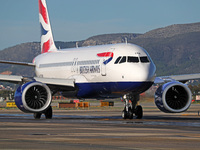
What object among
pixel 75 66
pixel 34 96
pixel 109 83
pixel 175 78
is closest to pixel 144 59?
pixel 109 83

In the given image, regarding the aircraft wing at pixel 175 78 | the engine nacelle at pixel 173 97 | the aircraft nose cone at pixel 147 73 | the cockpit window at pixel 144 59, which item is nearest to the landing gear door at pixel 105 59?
the cockpit window at pixel 144 59

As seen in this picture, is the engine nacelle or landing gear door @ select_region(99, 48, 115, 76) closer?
the engine nacelle

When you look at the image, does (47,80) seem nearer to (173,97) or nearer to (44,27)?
(173,97)

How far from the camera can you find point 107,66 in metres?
36.9

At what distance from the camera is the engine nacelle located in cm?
3623

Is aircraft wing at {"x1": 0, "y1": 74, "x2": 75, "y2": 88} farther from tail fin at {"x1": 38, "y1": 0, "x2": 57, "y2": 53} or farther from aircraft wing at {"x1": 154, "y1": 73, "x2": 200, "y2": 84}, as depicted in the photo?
tail fin at {"x1": 38, "y1": 0, "x2": 57, "y2": 53}

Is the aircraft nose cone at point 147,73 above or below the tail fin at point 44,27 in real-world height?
below

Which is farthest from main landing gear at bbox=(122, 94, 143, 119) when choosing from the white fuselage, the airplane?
the white fuselage

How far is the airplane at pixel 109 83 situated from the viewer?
3553 cm

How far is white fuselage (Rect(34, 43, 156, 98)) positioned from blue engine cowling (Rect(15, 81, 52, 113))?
11.6 ft

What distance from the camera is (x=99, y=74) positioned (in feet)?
124

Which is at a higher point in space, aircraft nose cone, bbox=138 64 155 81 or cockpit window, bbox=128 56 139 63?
cockpit window, bbox=128 56 139 63

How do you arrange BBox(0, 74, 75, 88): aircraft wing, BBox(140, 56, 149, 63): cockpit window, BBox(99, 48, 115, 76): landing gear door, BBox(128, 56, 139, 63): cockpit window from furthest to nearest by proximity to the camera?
BBox(0, 74, 75, 88): aircraft wing
BBox(99, 48, 115, 76): landing gear door
BBox(140, 56, 149, 63): cockpit window
BBox(128, 56, 139, 63): cockpit window

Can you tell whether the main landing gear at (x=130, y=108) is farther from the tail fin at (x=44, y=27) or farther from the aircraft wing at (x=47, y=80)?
the tail fin at (x=44, y=27)
